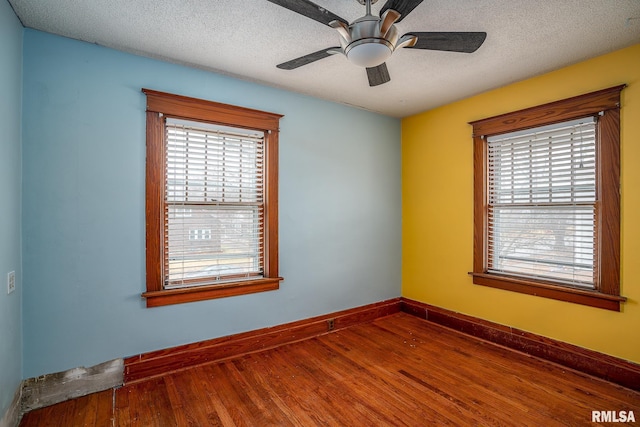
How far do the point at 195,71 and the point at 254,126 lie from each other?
27.0 inches

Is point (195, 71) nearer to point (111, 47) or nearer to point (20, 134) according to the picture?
point (111, 47)

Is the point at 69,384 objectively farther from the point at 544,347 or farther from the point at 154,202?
the point at 544,347

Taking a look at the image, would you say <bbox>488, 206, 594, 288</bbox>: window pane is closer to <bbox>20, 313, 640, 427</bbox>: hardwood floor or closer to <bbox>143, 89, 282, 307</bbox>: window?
<bbox>20, 313, 640, 427</bbox>: hardwood floor

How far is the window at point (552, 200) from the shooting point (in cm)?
259

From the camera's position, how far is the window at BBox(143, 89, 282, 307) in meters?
2.64

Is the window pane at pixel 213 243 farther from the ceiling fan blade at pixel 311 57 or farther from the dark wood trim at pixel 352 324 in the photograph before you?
the ceiling fan blade at pixel 311 57

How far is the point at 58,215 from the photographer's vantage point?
2.29 m

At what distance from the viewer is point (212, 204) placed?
2.88 meters

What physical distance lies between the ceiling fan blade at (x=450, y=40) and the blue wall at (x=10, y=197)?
2433 mm

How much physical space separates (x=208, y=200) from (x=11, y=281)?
4.60ft

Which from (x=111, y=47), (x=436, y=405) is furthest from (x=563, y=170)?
(x=111, y=47)

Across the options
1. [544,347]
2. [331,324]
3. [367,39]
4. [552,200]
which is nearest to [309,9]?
[367,39]
